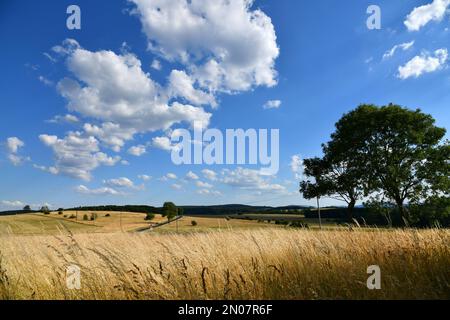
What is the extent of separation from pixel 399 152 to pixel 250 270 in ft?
95.6

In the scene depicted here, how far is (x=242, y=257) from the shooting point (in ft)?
20.1

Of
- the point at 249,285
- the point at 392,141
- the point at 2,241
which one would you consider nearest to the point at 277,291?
the point at 249,285

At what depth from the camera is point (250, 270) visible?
523 cm

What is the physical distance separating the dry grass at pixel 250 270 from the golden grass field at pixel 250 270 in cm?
2

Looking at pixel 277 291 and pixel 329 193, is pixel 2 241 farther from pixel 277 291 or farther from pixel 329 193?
pixel 329 193

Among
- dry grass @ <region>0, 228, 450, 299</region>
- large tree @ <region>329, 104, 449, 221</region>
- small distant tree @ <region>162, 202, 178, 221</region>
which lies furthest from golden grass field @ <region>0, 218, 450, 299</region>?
→ small distant tree @ <region>162, 202, 178, 221</region>

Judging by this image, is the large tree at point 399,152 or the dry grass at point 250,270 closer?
the dry grass at point 250,270

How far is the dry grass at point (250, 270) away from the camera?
14.7 feet
